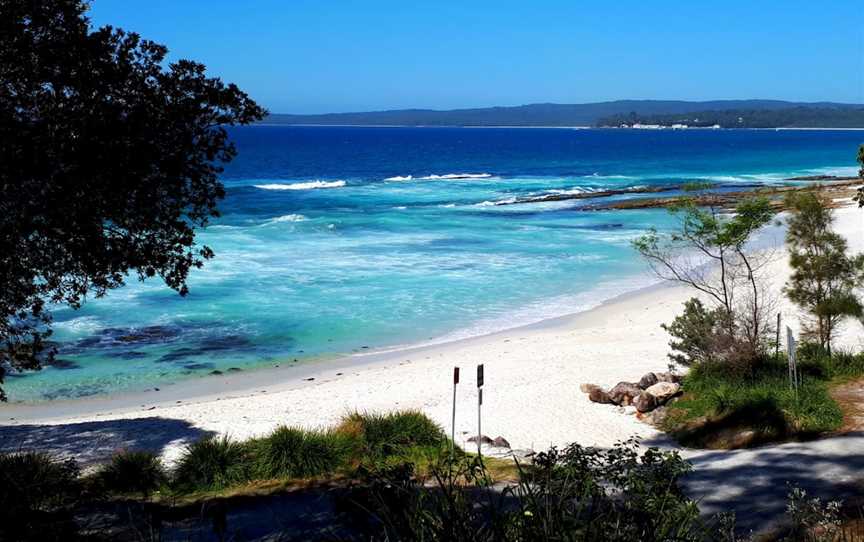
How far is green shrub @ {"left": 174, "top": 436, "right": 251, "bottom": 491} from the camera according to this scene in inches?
386

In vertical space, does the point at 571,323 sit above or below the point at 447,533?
below

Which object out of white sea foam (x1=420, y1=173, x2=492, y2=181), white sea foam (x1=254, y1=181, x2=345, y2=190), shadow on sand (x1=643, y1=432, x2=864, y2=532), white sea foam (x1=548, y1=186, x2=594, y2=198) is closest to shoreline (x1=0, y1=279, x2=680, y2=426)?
shadow on sand (x1=643, y1=432, x2=864, y2=532)

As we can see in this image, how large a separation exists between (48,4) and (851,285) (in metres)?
12.8

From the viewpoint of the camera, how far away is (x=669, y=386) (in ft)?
44.7

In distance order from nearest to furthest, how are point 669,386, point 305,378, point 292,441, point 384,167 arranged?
point 292,441 < point 669,386 < point 305,378 < point 384,167

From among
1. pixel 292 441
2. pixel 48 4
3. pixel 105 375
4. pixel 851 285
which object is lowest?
pixel 105 375

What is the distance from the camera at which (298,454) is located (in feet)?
33.7

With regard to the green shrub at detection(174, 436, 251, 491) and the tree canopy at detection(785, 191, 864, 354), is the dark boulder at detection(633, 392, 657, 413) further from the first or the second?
the green shrub at detection(174, 436, 251, 491)

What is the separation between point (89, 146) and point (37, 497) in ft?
10.5

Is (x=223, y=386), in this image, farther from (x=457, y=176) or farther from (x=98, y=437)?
(x=457, y=176)

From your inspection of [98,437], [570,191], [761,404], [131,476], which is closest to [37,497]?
[131,476]

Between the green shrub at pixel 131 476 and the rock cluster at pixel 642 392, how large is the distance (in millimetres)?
7473

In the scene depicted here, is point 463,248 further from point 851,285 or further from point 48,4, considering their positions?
point 48,4

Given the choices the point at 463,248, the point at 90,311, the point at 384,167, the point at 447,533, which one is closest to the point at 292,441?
the point at 447,533
